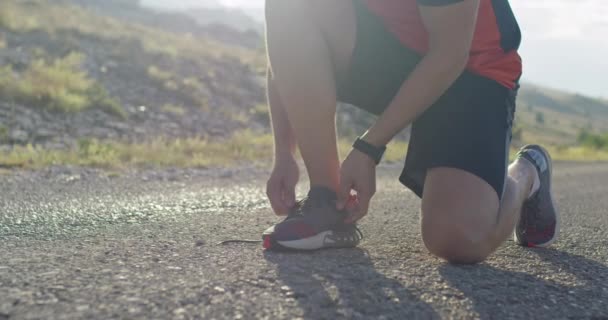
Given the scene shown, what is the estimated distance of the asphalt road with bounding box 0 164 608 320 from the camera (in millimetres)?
1329

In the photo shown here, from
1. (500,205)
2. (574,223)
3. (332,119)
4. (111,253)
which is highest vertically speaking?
(332,119)

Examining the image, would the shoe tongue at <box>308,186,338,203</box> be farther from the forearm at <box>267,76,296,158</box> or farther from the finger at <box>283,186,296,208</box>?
the forearm at <box>267,76,296,158</box>

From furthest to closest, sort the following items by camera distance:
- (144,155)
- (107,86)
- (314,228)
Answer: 1. (107,86)
2. (144,155)
3. (314,228)

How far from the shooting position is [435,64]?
1.86 metres

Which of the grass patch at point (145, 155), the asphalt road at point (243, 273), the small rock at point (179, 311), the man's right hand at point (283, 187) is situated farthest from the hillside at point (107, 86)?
the small rock at point (179, 311)

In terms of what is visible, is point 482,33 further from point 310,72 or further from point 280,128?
point 280,128

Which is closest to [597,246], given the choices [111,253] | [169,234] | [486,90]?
[486,90]

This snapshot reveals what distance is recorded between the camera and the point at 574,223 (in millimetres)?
3240

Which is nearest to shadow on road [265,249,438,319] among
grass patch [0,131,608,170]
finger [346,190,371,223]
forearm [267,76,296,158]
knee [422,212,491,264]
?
finger [346,190,371,223]

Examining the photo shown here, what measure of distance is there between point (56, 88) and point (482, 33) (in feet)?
21.9

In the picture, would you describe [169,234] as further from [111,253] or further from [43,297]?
Result: [43,297]

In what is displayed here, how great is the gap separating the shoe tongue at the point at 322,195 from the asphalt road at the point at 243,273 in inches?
8.0

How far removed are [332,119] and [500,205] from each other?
0.73 m

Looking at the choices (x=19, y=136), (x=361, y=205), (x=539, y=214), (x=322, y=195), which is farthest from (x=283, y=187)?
(x=19, y=136)
